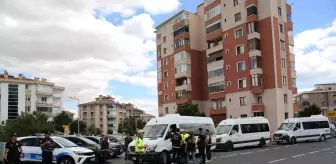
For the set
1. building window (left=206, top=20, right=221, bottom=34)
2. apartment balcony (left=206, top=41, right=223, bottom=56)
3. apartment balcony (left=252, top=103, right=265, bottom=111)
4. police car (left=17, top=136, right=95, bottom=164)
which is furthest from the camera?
building window (left=206, top=20, right=221, bottom=34)

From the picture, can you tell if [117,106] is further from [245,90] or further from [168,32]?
[245,90]

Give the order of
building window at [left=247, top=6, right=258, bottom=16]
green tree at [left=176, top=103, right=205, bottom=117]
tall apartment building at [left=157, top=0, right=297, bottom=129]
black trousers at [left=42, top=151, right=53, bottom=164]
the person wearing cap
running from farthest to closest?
1. green tree at [left=176, top=103, right=205, bottom=117]
2. building window at [left=247, top=6, right=258, bottom=16]
3. tall apartment building at [left=157, top=0, right=297, bottom=129]
4. black trousers at [left=42, top=151, right=53, bottom=164]
5. the person wearing cap

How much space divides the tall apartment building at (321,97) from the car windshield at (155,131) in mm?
112071

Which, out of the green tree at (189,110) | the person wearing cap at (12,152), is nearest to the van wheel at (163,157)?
the person wearing cap at (12,152)

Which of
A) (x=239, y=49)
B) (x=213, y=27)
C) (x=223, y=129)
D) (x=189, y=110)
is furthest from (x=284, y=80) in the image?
(x=223, y=129)

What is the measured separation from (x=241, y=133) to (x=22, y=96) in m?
81.3

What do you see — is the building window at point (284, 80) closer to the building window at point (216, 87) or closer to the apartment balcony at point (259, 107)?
the apartment balcony at point (259, 107)

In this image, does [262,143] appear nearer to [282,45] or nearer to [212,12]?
[282,45]

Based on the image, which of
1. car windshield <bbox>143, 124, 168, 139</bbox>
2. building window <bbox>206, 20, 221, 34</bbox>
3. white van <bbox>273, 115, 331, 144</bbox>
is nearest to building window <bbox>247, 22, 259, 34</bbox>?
building window <bbox>206, 20, 221, 34</bbox>

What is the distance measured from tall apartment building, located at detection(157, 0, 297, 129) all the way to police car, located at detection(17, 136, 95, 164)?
1511 inches

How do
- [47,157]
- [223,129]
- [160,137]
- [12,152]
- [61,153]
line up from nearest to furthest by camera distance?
[12,152]
[47,157]
[61,153]
[160,137]
[223,129]

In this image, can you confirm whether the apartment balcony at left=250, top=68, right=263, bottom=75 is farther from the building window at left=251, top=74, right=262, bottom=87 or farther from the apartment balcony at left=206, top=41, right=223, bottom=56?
the apartment balcony at left=206, top=41, right=223, bottom=56

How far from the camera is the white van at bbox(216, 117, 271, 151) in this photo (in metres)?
28.1

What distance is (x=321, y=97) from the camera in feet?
433
